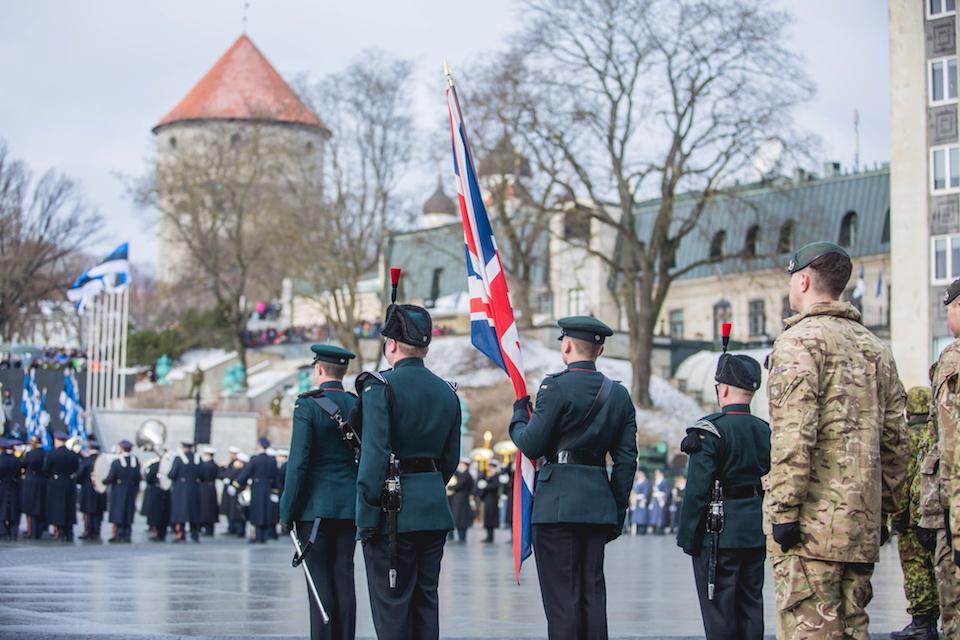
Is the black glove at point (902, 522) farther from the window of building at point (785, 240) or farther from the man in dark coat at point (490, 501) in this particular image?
the window of building at point (785, 240)

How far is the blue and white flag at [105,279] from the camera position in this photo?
115ft

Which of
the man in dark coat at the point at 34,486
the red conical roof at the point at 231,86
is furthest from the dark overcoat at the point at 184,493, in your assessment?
the red conical roof at the point at 231,86

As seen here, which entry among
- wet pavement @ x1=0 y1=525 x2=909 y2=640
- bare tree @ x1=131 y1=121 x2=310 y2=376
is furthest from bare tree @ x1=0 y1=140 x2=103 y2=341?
wet pavement @ x1=0 y1=525 x2=909 y2=640

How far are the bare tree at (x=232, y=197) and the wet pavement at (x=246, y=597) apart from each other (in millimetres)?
31406

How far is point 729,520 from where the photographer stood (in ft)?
25.2

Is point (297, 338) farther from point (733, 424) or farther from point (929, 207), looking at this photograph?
point (733, 424)

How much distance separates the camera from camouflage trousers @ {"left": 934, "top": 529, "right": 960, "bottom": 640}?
679cm

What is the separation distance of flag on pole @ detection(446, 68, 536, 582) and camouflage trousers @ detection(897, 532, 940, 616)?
3.34 metres

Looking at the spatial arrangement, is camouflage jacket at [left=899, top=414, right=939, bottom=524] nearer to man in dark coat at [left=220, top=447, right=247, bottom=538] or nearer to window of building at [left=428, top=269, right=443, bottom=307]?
man in dark coat at [left=220, top=447, right=247, bottom=538]

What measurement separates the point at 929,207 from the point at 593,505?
3739 cm

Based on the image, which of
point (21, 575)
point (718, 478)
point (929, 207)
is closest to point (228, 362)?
point (929, 207)

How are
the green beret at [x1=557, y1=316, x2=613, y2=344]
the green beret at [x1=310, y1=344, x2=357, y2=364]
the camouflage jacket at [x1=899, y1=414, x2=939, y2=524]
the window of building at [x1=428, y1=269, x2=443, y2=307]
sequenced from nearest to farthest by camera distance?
the green beret at [x1=557, y1=316, x2=613, y2=344]
the green beret at [x1=310, y1=344, x2=357, y2=364]
the camouflage jacket at [x1=899, y1=414, x2=939, y2=524]
the window of building at [x1=428, y1=269, x2=443, y2=307]

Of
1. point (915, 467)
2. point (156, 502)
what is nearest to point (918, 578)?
point (915, 467)

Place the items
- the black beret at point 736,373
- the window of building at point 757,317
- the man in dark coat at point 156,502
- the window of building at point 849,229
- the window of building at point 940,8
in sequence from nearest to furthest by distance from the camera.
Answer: the black beret at point 736,373, the man in dark coat at point 156,502, the window of building at point 940,8, the window of building at point 849,229, the window of building at point 757,317
